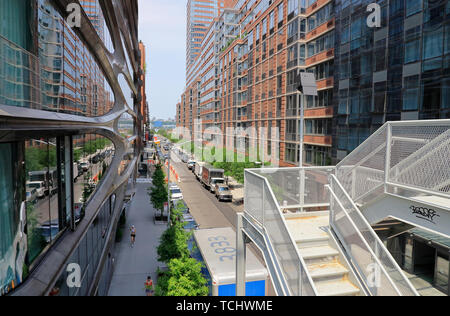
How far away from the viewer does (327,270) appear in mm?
5184

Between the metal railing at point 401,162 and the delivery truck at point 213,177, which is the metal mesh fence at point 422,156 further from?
the delivery truck at point 213,177

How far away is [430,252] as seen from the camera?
16.6m

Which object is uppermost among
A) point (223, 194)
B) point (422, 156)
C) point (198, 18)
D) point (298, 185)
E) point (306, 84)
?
point (198, 18)

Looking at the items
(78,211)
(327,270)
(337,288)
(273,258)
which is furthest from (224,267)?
(337,288)

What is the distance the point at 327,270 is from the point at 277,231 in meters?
0.97

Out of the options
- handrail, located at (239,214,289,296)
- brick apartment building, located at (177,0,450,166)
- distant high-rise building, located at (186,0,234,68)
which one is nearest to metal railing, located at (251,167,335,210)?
handrail, located at (239,214,289,296)

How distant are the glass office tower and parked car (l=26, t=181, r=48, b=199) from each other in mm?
17516

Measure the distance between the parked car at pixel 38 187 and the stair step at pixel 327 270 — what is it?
5244 mm

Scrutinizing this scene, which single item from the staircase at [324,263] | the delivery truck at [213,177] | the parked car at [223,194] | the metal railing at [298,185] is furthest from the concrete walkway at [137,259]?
the staircase at [324,263]

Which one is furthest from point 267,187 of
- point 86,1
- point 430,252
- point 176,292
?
point 430,252

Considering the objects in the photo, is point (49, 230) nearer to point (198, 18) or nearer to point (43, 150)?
point (43, 150)

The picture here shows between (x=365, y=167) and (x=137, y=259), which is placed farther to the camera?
(x=137, y=259)

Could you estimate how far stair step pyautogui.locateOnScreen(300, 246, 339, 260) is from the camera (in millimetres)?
5344

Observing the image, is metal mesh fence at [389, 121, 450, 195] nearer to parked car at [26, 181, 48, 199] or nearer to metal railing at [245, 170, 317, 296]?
metal railing at [245, 170, 317, 296]
